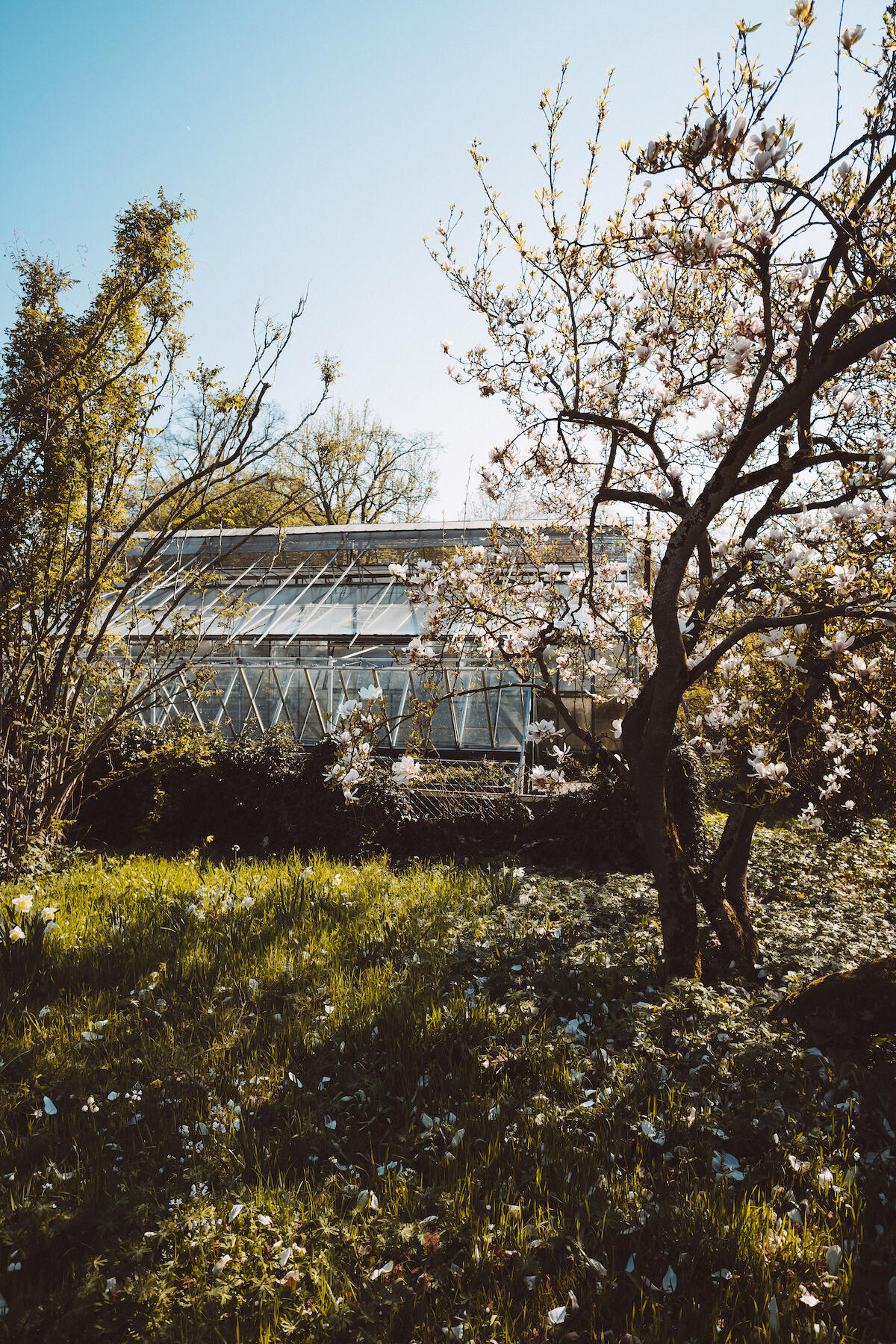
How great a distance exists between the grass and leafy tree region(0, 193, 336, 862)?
2.46 m

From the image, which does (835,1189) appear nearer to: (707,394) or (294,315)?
(707,394)

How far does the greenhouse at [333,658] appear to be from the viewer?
1155 cm

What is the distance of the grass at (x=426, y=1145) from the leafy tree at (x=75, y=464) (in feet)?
8.07

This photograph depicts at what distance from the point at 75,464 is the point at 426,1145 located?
579 centimetres

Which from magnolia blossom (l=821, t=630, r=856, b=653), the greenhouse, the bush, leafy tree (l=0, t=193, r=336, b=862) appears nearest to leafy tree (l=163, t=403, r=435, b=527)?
the greenhouse

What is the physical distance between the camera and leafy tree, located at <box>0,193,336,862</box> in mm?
6047

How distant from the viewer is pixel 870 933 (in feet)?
17.4

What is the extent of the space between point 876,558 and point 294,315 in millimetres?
4320

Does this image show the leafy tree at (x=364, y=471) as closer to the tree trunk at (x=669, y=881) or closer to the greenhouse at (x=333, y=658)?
the greenhouse at (x=333, y=658)

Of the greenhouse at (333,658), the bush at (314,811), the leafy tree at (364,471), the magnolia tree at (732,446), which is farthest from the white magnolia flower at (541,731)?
the leafy tree at (364,471)

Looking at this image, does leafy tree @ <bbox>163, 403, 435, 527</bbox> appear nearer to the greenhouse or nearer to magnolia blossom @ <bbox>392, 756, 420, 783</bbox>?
the greenhouse

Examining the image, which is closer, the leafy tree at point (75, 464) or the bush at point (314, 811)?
the leafy tree at point (75, 464)

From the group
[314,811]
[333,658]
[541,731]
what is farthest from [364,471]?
[541,731]

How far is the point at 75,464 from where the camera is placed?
6145mm
